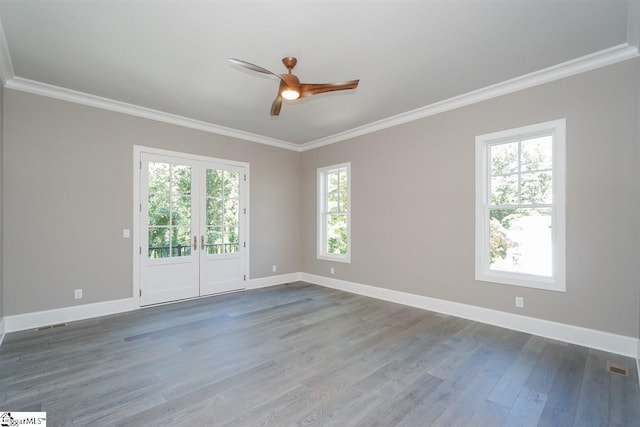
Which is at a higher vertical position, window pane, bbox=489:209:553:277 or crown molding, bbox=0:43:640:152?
crown molding, bbox=0:43:640:152

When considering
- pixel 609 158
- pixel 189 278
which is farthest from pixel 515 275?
pixel 189 278

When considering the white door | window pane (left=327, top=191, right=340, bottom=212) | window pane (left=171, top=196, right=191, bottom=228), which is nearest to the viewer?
window pane (left=171, top=196, right=191, bottom=228)

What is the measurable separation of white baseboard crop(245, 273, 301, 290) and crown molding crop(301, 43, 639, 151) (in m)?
3.33

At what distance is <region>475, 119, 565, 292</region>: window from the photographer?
10.8 feet

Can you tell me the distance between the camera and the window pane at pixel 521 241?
3410 millimetres

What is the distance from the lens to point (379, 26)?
8.39 feet

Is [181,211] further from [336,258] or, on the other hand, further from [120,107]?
[336,258]

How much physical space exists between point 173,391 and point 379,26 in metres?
3.43

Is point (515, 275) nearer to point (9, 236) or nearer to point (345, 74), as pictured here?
point (345, 74)

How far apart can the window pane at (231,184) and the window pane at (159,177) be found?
99 centimetres

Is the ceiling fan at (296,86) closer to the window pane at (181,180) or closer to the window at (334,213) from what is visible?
the window pane at (181,180)

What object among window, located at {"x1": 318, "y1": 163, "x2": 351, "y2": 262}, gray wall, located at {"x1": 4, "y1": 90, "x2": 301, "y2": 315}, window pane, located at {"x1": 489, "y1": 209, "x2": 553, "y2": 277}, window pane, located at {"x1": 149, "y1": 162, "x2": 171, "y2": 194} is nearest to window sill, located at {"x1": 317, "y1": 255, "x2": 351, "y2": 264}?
window, located at {"x1": 318, "y1": 163, "x2": 351, "y2": 262}

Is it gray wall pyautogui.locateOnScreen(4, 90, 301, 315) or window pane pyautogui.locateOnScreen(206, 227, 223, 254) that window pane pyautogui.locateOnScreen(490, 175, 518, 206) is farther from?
gray wall pyautogui.locateOnScreen(4, 90, 301, 315)

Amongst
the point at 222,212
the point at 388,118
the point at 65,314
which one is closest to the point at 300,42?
the point at 388,118
